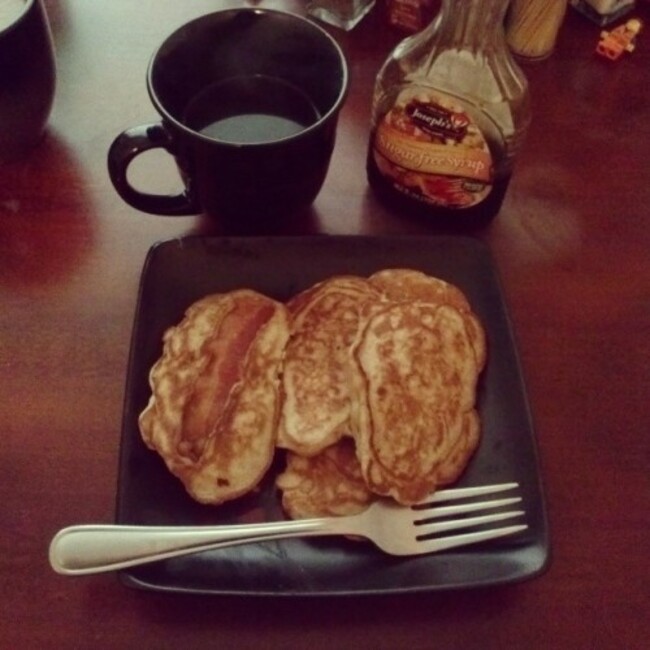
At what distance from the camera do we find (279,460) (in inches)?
22.4

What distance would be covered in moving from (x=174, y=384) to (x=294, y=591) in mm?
161

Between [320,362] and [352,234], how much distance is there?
152 mm

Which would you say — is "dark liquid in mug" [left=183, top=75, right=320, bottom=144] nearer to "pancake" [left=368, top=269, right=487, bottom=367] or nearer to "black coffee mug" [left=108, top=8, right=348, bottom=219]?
"black coffee mug" [left=108, top=8, right=348, bottom=219]

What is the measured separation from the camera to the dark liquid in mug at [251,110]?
0.68 meters

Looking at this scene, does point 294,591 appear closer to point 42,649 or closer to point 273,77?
point 42,649

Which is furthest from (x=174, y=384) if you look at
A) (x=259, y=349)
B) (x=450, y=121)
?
(x=450, y=121)

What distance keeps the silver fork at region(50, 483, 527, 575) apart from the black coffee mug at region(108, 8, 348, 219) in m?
0.26

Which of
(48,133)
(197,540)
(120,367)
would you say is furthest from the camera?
(48,133)

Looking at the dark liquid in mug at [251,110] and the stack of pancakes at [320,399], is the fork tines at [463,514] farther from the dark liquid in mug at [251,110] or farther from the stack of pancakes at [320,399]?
the dark liquid in mug at [251,110]

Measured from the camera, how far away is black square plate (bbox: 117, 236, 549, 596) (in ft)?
1.69

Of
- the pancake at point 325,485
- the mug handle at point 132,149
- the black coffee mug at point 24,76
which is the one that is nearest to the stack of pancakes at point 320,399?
the pancake at point 325,485

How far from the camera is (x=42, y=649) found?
0.51m

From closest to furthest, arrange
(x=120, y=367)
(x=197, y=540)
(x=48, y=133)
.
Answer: (x=197, y=540) < (x=120, y=367) < (x=48, y=133)

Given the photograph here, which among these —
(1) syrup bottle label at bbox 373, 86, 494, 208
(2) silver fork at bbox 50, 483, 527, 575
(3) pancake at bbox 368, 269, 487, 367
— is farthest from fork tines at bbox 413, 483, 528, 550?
(1) syrup bottle label at bbox 373, 86, 494, 208
